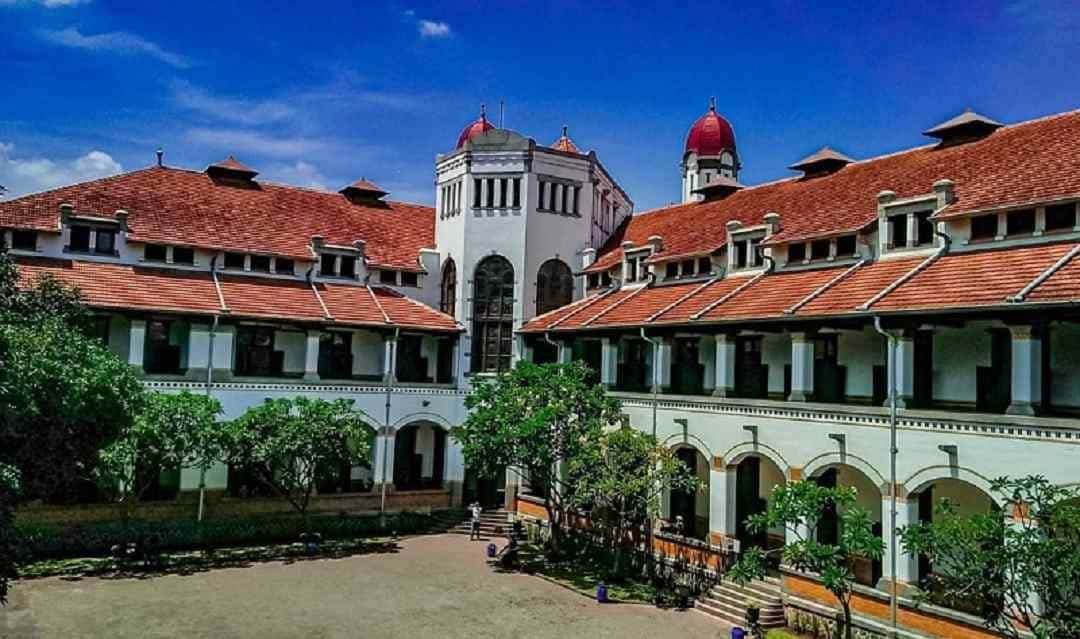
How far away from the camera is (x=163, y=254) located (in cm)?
3194

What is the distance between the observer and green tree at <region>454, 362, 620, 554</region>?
84.6 ft

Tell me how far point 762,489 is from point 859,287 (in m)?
7.56

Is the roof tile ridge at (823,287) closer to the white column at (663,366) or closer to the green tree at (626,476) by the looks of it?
the white column at (663,366)

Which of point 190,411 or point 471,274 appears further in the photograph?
point 471,274

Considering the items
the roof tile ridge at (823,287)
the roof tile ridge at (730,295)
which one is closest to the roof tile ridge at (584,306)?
the roof tile ridge at (730,295)

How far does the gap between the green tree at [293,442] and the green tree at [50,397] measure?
5.17m

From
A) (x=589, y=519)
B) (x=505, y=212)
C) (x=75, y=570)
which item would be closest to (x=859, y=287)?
(x=589, y=519)

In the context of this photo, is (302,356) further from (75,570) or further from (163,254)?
(75,570)

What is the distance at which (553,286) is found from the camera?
36.8 meters

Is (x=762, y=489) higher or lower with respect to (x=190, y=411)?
lower

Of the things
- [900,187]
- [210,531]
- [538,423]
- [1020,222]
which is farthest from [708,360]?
[210,531]

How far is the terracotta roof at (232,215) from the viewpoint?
31578 millimetres

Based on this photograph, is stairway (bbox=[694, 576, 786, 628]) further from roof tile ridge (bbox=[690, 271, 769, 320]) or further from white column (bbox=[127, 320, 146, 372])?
white column (bbox=[127, 320, 146, 372])

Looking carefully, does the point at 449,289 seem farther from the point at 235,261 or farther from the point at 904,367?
the point at 904,367
